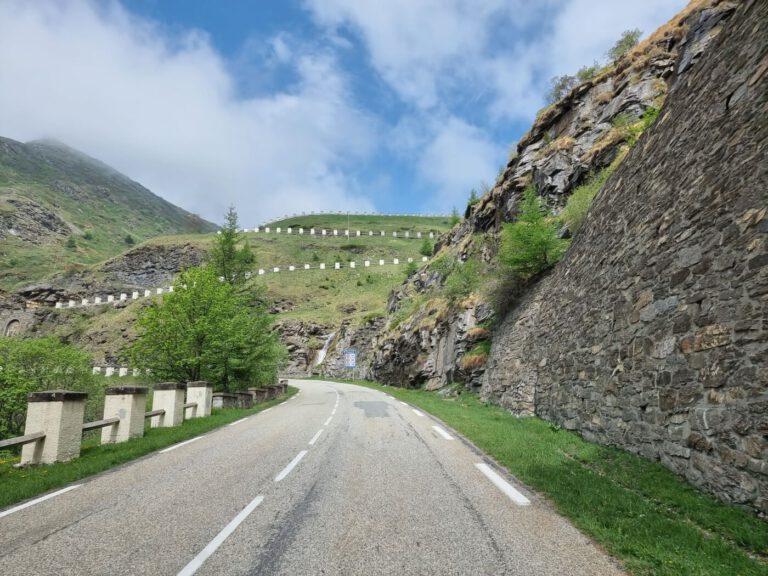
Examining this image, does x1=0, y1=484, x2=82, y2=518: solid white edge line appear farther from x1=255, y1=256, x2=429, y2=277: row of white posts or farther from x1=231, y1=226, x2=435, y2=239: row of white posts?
x1=231, y1=226, x2=435, y2=239: row of white posts

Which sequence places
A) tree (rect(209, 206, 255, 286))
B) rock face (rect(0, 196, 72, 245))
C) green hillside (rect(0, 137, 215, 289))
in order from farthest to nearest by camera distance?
rock face (rect(0, 196, 72, 245)), green hillside (rect(0, 137, 215, 289)), tree (rect(209, 206, 255, 286))

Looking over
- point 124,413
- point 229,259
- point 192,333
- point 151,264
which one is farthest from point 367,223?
point 124,413

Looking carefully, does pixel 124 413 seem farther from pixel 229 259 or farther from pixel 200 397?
pixel 229 259

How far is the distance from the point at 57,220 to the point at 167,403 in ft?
433

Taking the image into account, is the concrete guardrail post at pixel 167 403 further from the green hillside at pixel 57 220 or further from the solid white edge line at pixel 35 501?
the green hillside at pixel 57 220

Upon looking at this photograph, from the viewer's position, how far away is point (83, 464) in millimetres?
7852

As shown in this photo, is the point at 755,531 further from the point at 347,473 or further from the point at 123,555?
the point at 123,555

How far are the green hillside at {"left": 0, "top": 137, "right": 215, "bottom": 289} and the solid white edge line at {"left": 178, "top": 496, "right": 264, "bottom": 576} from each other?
179 feet

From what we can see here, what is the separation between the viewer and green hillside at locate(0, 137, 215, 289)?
3484 inches

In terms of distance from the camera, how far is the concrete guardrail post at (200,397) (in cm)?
1552

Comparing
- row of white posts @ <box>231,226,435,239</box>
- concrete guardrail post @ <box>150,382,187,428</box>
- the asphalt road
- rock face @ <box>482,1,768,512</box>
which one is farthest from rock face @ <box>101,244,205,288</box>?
rock face @ <box>482,1,768,512</box>

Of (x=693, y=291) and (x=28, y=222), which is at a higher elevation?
(x=28, y=222)

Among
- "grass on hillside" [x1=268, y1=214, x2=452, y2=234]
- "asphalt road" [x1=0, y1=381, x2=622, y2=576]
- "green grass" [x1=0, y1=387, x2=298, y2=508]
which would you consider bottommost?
"green grass" [x1=0, y1=387, x2=298, y2=508]

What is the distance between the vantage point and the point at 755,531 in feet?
13.9
